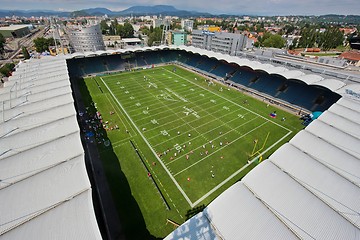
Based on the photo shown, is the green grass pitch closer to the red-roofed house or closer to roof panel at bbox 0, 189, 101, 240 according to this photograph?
roof panel at bbox 0, 189, 101, 240

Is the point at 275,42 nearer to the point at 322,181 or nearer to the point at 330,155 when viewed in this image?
the point at 330,155

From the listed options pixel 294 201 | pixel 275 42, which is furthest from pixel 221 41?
pixel 294 201

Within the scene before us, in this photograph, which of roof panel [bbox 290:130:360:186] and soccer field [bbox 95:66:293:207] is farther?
soccer field [bbox 95:66:293:207]

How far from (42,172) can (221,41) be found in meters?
99.8

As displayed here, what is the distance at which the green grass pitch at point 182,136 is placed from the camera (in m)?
19.6

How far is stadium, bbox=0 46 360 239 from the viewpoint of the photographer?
12305 mm

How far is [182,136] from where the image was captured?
28.3m

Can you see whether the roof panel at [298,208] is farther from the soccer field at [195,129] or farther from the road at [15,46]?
the road at [15,46]

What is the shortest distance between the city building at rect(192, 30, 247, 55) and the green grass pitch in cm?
5584

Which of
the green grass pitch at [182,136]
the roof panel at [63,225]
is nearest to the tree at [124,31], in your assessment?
the green grass pitch at [182,136]

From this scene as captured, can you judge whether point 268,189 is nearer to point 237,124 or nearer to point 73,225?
point 73,225

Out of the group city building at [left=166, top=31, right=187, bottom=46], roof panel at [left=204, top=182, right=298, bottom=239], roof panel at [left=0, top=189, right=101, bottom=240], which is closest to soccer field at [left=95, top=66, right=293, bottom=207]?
roof panel at [left=204, top=182, right=298, bottom=239]

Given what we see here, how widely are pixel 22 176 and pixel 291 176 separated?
22.1m

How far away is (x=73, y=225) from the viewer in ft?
37.5
